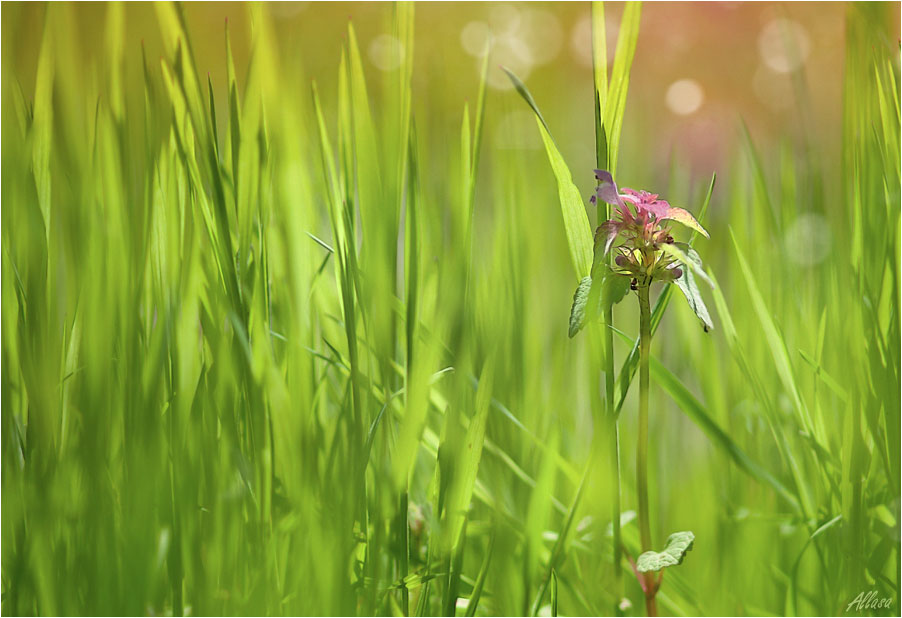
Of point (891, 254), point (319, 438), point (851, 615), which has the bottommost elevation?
point (851, 615)

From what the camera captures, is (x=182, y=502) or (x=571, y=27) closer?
(x=182, y=502)

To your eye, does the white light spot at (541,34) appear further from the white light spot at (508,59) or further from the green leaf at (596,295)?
the green leaf at (596,295)

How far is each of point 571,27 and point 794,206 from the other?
9.9 inches

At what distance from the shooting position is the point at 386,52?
45 centimetres

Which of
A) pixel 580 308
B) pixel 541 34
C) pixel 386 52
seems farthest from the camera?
pixel 541 34

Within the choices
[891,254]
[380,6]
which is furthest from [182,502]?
[891,254]

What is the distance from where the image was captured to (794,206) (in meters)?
0.54

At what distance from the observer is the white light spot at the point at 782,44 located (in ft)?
1.71

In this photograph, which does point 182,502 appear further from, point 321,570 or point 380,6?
point 380,6

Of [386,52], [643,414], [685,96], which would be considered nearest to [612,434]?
[643,414]

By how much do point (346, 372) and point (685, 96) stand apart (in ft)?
1.54

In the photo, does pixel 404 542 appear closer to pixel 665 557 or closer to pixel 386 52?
pixel 665 557

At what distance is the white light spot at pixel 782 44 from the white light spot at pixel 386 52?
327mm

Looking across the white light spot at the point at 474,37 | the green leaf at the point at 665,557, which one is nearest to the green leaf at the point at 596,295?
the green leaf at the point at 665,557
